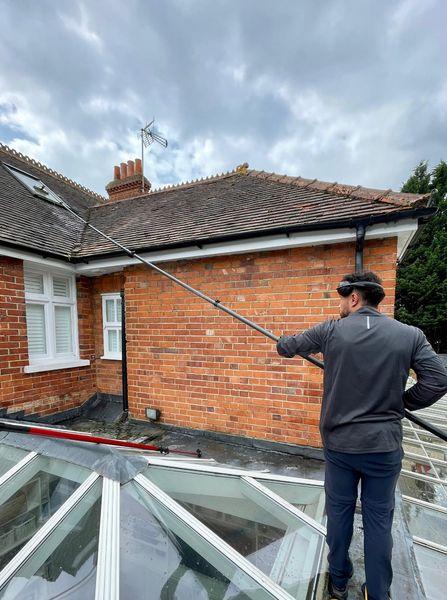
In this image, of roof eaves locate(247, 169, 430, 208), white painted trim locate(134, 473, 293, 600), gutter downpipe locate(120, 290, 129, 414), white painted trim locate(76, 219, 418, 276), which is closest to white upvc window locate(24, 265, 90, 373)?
gutter downpipe locate(120, 290, 129, 414)

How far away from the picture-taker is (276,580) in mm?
1573

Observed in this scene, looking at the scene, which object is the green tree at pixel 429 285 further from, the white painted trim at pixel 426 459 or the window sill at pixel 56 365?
the window sill at pixel 56 365

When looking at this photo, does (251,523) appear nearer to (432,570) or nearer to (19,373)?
(432,570)

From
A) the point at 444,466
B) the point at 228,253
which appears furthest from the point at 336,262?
the point at 444,466

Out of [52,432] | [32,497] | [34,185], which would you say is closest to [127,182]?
[34,185]

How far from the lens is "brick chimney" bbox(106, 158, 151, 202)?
336 inches

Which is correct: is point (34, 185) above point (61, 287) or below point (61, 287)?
above

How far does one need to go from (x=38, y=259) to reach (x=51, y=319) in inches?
42.7

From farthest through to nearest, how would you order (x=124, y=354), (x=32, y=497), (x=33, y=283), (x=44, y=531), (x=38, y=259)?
1. (x=124, y=354)
2. (x=33, y=283)
3. (x=38, y=259)
4. (x=32, y=497)
5. (x=44, y=531)

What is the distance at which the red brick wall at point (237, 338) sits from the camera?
3.46m

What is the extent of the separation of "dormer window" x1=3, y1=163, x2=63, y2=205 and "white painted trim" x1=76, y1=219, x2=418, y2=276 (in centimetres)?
351

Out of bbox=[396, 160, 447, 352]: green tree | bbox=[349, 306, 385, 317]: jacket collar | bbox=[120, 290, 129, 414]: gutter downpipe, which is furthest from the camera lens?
bbox=[396, 160, 447, 352]: green tree

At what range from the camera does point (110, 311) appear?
17.4ft

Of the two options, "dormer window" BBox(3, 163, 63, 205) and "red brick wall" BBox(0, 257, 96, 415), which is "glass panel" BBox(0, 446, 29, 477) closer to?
"red brick wall" BBox(0, 257, 96, 415)
